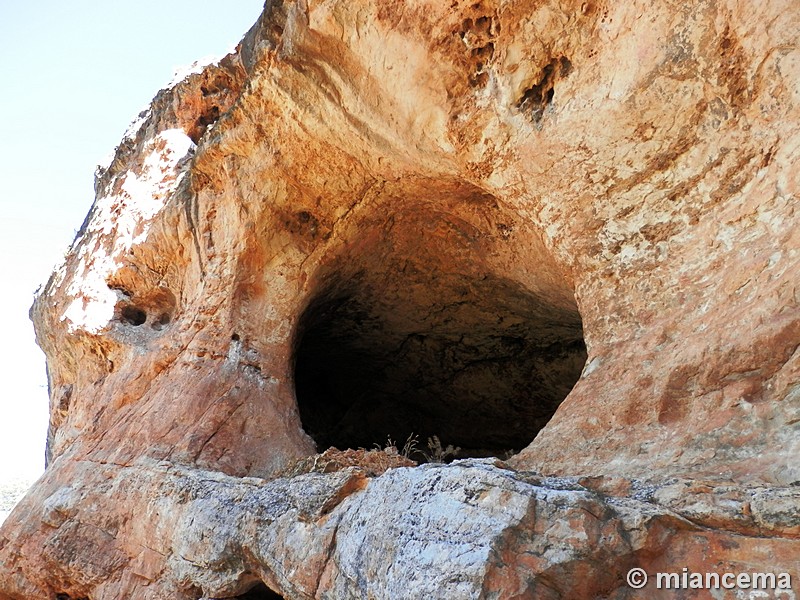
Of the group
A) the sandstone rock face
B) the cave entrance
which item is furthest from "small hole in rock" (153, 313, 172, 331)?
the cave entrance

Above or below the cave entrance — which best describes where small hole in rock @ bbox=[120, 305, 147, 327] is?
below

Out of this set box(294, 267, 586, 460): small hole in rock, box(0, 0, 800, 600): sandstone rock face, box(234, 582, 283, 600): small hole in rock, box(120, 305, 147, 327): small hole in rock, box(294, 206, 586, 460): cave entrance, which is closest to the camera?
box(0, 0, 800, 600): sandstone rock face

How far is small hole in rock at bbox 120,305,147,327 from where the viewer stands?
646 centimetres

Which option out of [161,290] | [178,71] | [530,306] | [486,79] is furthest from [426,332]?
[178,71]

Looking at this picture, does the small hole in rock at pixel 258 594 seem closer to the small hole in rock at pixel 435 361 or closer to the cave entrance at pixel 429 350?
the cave entrance at pixel 429 350

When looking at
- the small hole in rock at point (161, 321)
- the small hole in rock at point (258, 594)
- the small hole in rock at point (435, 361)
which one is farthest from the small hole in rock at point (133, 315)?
the small hole in rock at point (258, 594)

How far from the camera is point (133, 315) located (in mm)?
6562

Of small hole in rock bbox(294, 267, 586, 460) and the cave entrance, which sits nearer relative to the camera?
the cave entrance

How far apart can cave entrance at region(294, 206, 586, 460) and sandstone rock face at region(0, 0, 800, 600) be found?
0.16ft

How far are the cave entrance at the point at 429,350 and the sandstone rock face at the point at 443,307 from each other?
0.05 meters

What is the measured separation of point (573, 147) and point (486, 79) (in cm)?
81

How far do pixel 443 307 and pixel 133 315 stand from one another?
323cm

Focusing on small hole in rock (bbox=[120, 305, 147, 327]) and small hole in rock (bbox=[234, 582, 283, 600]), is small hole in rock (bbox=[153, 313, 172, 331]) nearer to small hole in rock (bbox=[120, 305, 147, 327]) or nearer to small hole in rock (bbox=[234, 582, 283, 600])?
small hole in rock (bbox=[120, 305, 147, 327])

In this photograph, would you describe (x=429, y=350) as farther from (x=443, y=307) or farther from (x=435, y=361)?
(x=443, y=307)
